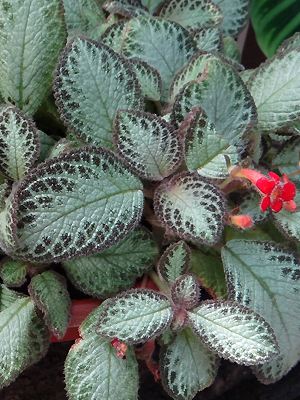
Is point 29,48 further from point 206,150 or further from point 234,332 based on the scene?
point 234,332

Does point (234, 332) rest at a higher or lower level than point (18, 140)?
lower

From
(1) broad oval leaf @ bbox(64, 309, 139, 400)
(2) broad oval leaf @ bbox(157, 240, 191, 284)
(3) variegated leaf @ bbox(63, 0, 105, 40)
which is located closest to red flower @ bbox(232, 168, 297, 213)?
(2) broad oval leaf @ bbox(157, 240, 191, 284)

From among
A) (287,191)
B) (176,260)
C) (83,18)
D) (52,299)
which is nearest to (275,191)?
(287,191)

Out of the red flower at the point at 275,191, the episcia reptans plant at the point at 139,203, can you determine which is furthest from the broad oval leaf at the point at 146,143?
the red flower at the point at 275,191

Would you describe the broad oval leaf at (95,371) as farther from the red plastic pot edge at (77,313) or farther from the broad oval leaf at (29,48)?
the broad oval leaf at (29,48)

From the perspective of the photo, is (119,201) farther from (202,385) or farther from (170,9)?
(170,9)

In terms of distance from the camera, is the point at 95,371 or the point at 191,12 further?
the point at 191,12
